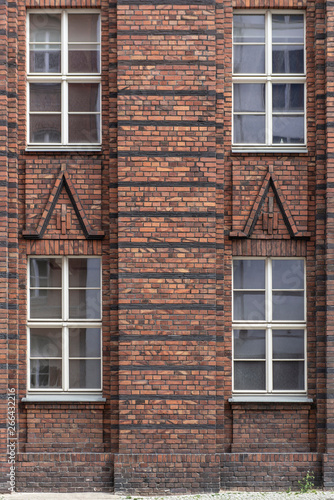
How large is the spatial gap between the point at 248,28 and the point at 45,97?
11.0 feet

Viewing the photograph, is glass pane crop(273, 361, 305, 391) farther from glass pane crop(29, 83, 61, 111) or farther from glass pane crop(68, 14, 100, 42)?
glass pane crop(68, 14, 100, 42)

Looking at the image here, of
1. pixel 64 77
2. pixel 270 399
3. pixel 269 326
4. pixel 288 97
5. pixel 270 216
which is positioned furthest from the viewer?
pixel 288 97

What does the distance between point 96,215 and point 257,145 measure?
8.88 feet

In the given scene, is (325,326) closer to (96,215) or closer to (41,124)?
(96,215)

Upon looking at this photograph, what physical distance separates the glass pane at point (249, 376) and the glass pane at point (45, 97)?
193 inches

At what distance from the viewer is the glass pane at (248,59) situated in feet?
28.9

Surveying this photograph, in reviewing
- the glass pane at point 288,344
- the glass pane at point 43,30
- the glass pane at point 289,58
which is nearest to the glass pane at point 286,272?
the glass pane at point 288,344

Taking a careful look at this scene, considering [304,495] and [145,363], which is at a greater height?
[145,363]

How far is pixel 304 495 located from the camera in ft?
26.5

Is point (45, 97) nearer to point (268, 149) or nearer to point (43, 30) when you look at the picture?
point (43, 30)

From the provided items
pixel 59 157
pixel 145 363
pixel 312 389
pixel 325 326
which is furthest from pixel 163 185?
pixel 312 389

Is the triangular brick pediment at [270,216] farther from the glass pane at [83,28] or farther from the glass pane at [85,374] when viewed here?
the glass pane at [83,28]

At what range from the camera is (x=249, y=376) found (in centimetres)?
861

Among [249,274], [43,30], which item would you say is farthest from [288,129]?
[43,30]
